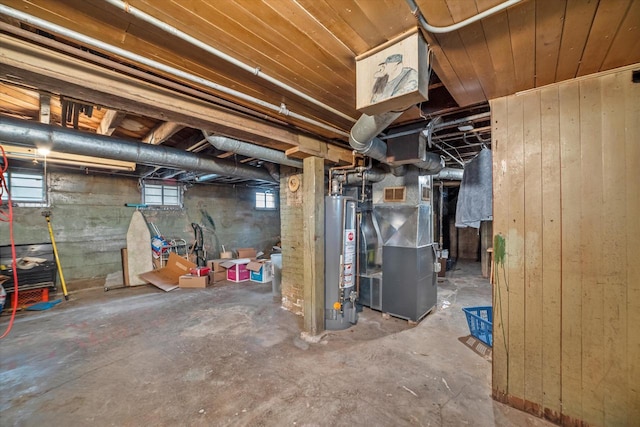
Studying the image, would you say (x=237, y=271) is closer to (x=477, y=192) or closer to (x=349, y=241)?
(x=349, y=241)

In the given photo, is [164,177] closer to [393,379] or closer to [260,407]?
[260,407]

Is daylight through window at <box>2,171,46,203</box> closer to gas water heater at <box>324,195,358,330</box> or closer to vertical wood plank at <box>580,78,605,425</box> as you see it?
gas water heater at <box>324,195,358,330</box>

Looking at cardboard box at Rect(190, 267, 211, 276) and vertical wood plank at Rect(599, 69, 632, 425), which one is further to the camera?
cardboard box at Rect(190, 267, 211, 276)

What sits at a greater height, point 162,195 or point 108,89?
point 108,89

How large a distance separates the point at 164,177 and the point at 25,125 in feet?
12.1

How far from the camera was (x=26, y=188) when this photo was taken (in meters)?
4.56

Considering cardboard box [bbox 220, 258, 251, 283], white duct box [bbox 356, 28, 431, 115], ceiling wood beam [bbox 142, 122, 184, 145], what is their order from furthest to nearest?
cardboard box [bbox 220, 258, 251, 283] → ceiling wood beam [bbox 142, 122, 184, 145] → white duct box [bbox 356, 28, 431, 115]

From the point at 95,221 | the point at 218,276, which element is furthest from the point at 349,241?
the point at 95,221

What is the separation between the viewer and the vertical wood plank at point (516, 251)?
1808 mm

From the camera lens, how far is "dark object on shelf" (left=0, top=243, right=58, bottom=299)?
13.4 ft

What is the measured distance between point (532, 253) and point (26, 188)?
24.4 ft

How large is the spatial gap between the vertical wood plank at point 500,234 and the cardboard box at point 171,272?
5.44 meters

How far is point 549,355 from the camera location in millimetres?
1713

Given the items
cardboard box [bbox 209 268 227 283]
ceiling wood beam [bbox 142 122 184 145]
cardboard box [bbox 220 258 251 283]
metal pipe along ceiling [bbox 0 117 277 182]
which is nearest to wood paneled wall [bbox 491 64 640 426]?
ceiling wood beam [bbox 142 122 184 145]
